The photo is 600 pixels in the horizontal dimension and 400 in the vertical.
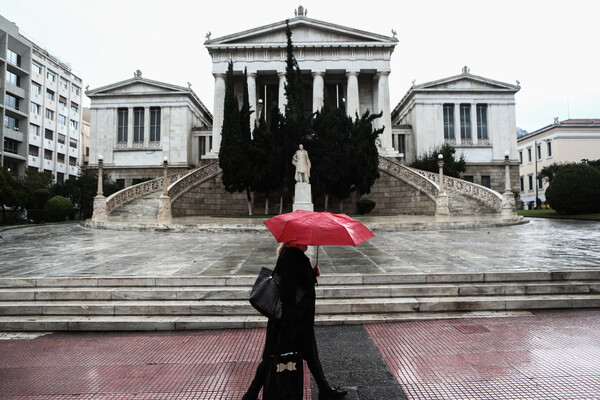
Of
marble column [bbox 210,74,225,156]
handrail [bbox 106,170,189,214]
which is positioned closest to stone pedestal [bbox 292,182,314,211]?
handrail [bbox 106,170,189,214]

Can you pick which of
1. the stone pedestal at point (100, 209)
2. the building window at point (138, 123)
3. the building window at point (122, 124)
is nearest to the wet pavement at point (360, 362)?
the stone pedestal at point (100, 209)

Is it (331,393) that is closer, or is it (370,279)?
(331,393)

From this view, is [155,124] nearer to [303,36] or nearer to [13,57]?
[303,36]

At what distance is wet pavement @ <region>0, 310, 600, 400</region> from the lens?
11.8 feet

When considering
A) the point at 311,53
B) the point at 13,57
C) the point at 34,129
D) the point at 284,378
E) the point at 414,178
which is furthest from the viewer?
the point at 34,129

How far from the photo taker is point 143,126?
41.9m

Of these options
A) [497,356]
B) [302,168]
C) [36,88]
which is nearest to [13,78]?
[36,88]

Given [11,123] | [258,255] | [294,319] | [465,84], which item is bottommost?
[258,255]

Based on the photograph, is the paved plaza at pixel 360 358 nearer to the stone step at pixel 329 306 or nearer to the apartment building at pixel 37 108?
the stone step at pixel 329 306

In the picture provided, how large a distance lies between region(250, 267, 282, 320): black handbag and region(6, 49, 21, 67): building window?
53114mm

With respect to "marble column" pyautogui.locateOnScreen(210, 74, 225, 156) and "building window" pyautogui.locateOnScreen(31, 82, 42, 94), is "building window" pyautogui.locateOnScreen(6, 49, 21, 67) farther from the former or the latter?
"marble column" pyautogui.locateOnScreen(210, 74, 225, 156)

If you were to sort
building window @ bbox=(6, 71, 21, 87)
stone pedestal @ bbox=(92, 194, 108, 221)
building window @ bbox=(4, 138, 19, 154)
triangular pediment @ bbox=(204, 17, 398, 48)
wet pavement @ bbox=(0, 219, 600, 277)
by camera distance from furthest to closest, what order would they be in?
1. building window @ bbox=(6, 71, 21, 87)
2. building window @ bbox=(4, 138, 19, 154)
3. triangular pediment @ bbox=(204, 17, 398, 48)
4. stone pedestal @ bbox=(92, 194, 108, 221)
5. wet pavement @ bbox=(0, 219, 600, 277)

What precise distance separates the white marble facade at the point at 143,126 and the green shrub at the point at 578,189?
105ft

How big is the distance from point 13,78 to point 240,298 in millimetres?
51560
